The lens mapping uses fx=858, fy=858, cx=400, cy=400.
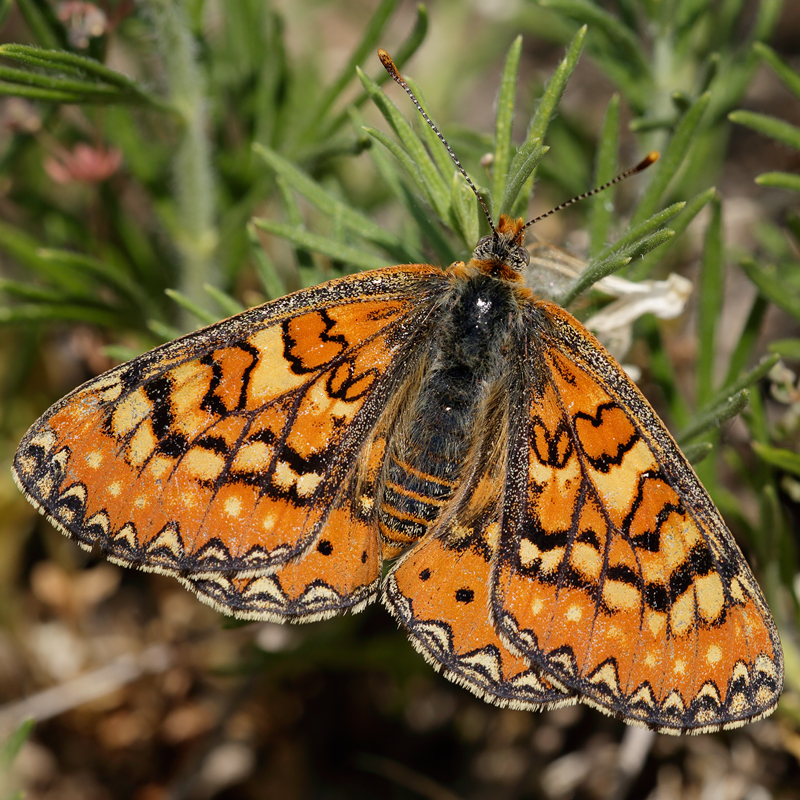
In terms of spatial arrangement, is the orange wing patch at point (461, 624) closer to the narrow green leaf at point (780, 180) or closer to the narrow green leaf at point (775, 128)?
the narrow green leaf at point (780, 180)

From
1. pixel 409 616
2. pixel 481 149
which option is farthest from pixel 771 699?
pixel 481 149

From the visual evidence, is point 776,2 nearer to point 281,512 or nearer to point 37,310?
point 281,512

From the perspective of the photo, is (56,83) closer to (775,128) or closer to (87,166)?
(87,166)

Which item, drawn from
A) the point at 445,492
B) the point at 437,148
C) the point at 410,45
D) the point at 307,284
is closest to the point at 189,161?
the point at 307,284

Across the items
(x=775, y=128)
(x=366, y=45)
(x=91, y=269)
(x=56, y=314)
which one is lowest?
(x=56, y=314)

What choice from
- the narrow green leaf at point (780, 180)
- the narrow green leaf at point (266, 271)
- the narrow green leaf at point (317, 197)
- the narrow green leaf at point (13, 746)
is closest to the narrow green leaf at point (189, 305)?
the narrow green leaf at point (266, 271)

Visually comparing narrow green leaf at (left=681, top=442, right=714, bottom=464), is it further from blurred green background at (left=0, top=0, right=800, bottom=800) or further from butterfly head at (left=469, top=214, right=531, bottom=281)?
butterfly head at (left=469, top=214, right=531, bottom=281)
